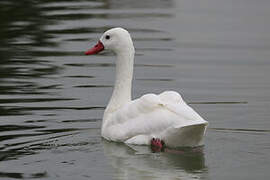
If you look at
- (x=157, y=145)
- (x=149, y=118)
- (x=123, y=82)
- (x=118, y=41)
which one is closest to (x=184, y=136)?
(x=157, y=145)

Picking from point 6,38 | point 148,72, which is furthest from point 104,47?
point 6,38

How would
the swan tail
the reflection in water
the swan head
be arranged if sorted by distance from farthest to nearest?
1. the swan head
2. the swan tail
3. the reflection in water

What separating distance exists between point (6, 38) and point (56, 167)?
10461mm

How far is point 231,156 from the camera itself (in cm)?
1157

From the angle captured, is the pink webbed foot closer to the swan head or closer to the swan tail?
the swan tail

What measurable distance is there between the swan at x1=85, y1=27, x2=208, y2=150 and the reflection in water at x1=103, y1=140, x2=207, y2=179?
16cm

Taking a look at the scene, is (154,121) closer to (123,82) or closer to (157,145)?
(157,145)

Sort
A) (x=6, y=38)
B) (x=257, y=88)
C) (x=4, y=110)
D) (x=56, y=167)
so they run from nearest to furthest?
(x=56, y=167), (x=4, y=110), (x=257, y=88), (x=6, y=38)

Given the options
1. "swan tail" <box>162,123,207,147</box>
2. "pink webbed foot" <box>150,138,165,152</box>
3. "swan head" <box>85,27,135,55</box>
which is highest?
"swan head" <box>85,27,135,55</box>

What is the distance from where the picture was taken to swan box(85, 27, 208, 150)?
466 inches

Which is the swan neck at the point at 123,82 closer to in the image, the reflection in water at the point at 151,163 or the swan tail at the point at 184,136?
the reflection in water at the point at 151,163

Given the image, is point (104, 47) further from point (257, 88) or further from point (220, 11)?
point (220, 11)

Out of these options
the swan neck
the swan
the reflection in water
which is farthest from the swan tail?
the swan neck

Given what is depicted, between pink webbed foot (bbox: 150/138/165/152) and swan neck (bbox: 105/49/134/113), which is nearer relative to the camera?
pink webbed foot (bbox: 150/138/165/152)
